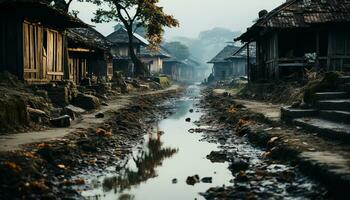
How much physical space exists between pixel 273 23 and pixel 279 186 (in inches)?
601

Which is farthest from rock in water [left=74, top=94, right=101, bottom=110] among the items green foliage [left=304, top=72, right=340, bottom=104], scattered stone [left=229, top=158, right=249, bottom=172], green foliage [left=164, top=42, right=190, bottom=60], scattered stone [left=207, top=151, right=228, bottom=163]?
green foliage [left=164, top=42, right=190, bottom=60]

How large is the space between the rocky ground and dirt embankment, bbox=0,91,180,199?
2504 millimetres

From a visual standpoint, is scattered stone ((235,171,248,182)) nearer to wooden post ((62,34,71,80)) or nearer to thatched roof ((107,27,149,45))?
wooden post ((62,34,71,80))

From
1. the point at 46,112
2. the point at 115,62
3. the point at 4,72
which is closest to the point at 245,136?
the point at 46,112

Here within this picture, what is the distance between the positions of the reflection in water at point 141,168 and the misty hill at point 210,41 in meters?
147

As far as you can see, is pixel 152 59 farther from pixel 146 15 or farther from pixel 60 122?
pixel 60 122

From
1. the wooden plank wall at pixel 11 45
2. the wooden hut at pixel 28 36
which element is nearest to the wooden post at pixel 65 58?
the wooden hut at pixel 28 36

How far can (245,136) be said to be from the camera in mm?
12031

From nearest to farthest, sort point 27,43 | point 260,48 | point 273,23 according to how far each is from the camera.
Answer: point 27,43
point 273,23
point 260,48

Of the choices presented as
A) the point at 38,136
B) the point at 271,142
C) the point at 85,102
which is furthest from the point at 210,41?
the point at 38,136

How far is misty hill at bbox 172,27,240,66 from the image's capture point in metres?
165

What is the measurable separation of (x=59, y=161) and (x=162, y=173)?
221cm

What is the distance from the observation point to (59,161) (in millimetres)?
8086

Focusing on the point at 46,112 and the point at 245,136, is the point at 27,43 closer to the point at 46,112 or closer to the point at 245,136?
the point at 46,112
